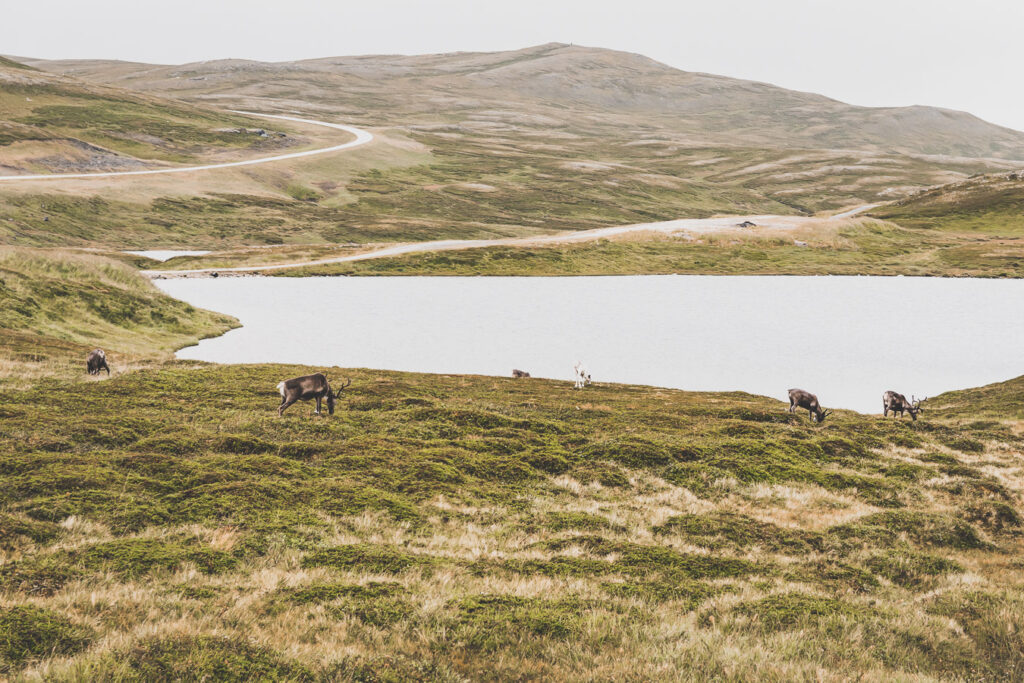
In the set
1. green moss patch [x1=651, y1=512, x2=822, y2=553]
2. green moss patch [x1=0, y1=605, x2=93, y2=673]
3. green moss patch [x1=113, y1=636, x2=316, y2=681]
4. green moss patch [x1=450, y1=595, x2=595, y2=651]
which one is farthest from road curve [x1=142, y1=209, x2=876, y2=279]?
green moss patch [x1=113, y1=636, x2=316, y2=681]

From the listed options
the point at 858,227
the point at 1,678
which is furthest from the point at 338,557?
the point at 858,227

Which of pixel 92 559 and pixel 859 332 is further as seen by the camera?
pixel 859 332

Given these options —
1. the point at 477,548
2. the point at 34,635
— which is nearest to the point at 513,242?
the point at 477,548

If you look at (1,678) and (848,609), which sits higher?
(1,678)

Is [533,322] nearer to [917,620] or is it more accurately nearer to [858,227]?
[917,620]

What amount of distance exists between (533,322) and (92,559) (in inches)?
3234

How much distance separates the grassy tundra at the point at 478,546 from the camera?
10.0 metres

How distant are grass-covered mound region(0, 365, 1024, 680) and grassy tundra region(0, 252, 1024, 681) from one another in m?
0.07

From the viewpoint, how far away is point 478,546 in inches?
611

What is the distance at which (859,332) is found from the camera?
87.8 m

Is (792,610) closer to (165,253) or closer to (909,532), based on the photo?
(909,532)

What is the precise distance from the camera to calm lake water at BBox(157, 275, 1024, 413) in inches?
2598

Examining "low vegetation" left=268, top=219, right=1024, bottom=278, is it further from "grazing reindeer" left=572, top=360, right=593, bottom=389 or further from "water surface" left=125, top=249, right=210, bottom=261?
"grazing reindeer" left=572, top=360, right=593, bottom=389

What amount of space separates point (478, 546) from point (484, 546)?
137 millimetres
